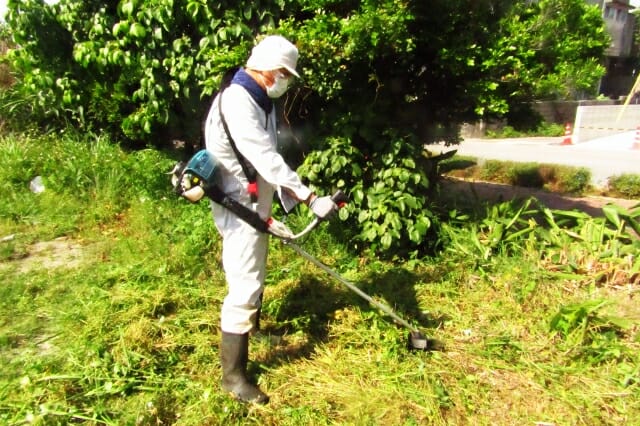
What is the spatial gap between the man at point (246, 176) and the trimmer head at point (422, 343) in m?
1.02

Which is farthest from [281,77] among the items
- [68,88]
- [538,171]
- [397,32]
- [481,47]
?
[538,171]

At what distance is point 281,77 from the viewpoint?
8.68 ft

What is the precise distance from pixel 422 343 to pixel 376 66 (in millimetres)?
2423

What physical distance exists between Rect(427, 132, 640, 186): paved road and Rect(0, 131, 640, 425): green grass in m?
5.11

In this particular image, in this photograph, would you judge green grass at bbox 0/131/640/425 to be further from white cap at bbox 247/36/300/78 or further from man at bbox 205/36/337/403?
white cap at bbox 247/36/300/78

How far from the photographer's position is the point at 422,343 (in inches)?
121

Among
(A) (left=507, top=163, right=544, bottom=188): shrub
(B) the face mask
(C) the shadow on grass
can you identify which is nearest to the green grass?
(C) the shadow on grass

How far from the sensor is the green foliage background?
3807 mm

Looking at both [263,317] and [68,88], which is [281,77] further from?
[68,88]

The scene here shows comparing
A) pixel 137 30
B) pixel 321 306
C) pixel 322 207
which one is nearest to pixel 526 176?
pixel 321 306

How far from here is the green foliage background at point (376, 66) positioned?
381 centimetres

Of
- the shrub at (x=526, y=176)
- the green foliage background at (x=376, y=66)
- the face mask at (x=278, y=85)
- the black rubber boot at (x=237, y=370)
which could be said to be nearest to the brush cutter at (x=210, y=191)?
the face mask at (x=278, y=85)

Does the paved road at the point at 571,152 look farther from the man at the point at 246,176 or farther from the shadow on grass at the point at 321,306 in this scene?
the man at the point at 246,176

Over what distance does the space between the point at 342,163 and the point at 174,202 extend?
2246 mm
